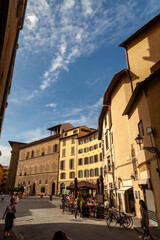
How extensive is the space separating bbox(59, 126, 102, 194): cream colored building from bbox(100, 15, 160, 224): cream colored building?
17909 mm

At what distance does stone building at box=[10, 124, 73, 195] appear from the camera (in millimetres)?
42503

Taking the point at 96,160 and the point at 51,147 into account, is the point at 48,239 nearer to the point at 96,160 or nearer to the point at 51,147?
the point at 96,160

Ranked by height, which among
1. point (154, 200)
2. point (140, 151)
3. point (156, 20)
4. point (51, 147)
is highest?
point (156, 20)

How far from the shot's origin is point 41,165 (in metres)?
46.8

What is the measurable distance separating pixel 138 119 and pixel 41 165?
3994 centimetres

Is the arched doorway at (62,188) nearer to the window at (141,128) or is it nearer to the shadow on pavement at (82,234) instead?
the window at (141,128)

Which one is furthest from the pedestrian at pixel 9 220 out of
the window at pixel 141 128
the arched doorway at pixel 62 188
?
the arched doorway at pixel 62 188

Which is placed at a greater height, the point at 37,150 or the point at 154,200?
the point at 37,150

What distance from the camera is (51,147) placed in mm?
45969

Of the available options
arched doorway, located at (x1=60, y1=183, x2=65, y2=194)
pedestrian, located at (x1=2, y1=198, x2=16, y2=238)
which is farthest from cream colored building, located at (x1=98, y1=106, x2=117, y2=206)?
arched doorway, located at (x1=60, y1=183, x2=65, y2=194)

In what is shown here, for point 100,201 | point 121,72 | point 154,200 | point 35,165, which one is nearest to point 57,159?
point 35,165

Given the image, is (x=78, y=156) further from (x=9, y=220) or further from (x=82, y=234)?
(x=9, y=220)

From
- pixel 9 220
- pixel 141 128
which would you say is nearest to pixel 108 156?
pixel 141 128

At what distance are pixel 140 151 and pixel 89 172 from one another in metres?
25.1
